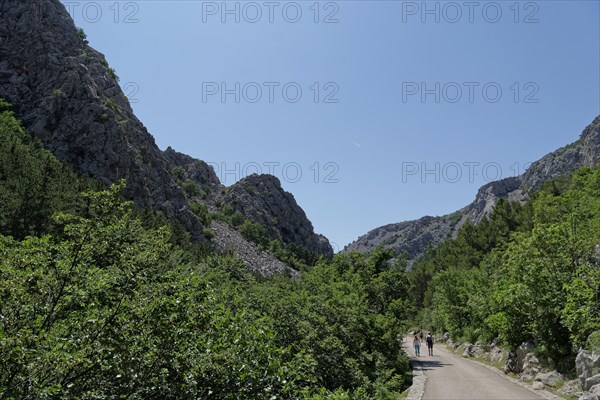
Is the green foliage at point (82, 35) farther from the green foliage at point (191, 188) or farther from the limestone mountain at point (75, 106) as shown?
the green foliage at point (191, 188)

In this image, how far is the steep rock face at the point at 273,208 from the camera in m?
149

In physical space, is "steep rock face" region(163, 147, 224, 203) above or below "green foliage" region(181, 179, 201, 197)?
above

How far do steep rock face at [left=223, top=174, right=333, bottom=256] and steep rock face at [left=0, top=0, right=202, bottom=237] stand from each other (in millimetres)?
54658

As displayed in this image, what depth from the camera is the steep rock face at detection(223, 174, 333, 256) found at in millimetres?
149087

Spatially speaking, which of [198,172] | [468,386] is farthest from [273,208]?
[468,386]

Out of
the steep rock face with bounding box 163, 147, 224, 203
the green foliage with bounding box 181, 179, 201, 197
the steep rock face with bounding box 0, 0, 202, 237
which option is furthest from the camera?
the steep rock face with bounding box 163, 147, 224, 203

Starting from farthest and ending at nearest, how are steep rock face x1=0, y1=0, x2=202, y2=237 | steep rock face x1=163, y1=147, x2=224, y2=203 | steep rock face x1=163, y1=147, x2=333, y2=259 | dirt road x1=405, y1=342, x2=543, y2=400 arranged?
steep rock face x1=163, y1=147, x2=224, y2=203, steep rock face x1=163, y1=147, x2=333, y2=259, steep rock face x1=0, y1=0, x2=202, y2=237, dirt road x1=405, y1=342, x2=543, y2=400

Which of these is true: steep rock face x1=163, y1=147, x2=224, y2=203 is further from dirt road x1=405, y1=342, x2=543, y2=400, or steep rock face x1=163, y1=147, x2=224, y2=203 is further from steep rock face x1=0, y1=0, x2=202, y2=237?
dirt road x1=405, y1=342, x2=543, y2=400

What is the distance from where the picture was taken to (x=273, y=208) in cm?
16475

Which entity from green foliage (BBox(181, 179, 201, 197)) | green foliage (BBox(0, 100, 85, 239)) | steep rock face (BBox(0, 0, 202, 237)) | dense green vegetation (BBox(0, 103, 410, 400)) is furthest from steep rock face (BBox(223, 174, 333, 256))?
dense green vegetation (BBox(0, 103, 410, 400))

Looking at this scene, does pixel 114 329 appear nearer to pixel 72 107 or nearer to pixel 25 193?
pixel 25 193

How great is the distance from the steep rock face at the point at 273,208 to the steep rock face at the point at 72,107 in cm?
5466

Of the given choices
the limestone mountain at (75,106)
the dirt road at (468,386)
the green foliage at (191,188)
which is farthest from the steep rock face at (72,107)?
the dirt road at (468,386)

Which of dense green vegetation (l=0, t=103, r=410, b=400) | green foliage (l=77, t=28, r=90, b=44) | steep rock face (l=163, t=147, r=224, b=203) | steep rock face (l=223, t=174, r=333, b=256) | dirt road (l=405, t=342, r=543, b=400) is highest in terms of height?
green foliage (l=77, t=28, r=90, b=44)
